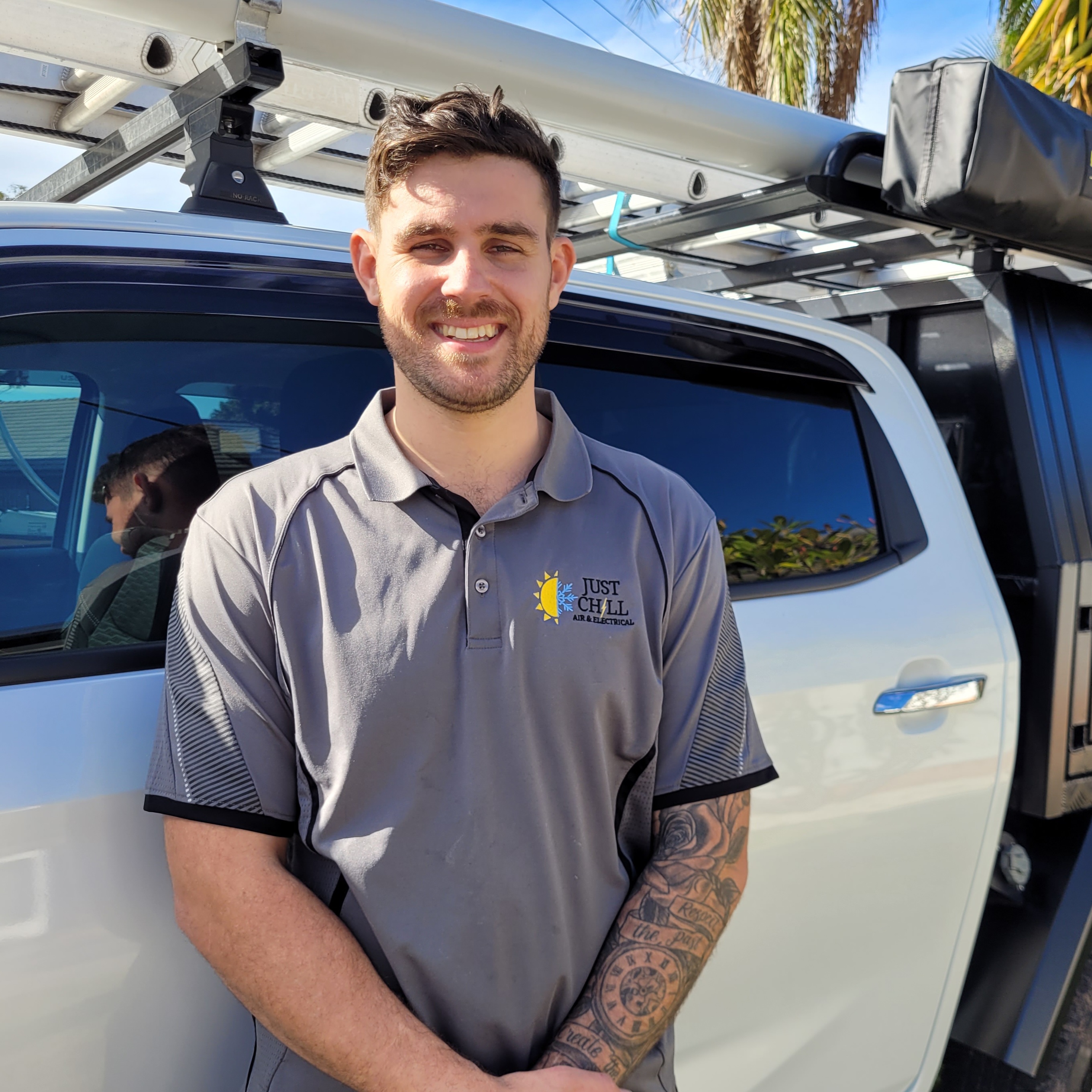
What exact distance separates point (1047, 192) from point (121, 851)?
2.10m

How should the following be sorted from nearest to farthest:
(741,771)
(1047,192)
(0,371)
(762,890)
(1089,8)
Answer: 1. (0,371)
2. (741,771)
3. (762,890)
4. (1047,192)
5. (1089,8)

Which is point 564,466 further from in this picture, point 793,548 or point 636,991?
point 793,548

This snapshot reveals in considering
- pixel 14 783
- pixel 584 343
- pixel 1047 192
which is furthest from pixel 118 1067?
pixel 1047 192

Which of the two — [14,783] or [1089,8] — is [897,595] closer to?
[14,783]

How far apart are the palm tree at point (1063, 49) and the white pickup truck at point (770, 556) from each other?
4391mm

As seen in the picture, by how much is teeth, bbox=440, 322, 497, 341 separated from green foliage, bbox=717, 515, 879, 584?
2.61 ft

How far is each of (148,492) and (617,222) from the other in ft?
5.00

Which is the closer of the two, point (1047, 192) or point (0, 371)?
point (0, 371)

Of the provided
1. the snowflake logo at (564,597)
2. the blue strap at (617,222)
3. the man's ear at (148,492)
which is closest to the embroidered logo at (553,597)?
the snowflake logo at (564,597)

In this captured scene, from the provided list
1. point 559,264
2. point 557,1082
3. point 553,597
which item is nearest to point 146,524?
point 553,597

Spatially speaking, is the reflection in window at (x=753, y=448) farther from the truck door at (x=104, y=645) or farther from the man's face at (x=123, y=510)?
the man's face at (x=123, y=510)

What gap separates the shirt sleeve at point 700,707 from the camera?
61.9 inches

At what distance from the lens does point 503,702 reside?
4.62 ft

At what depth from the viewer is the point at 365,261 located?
1.62m
